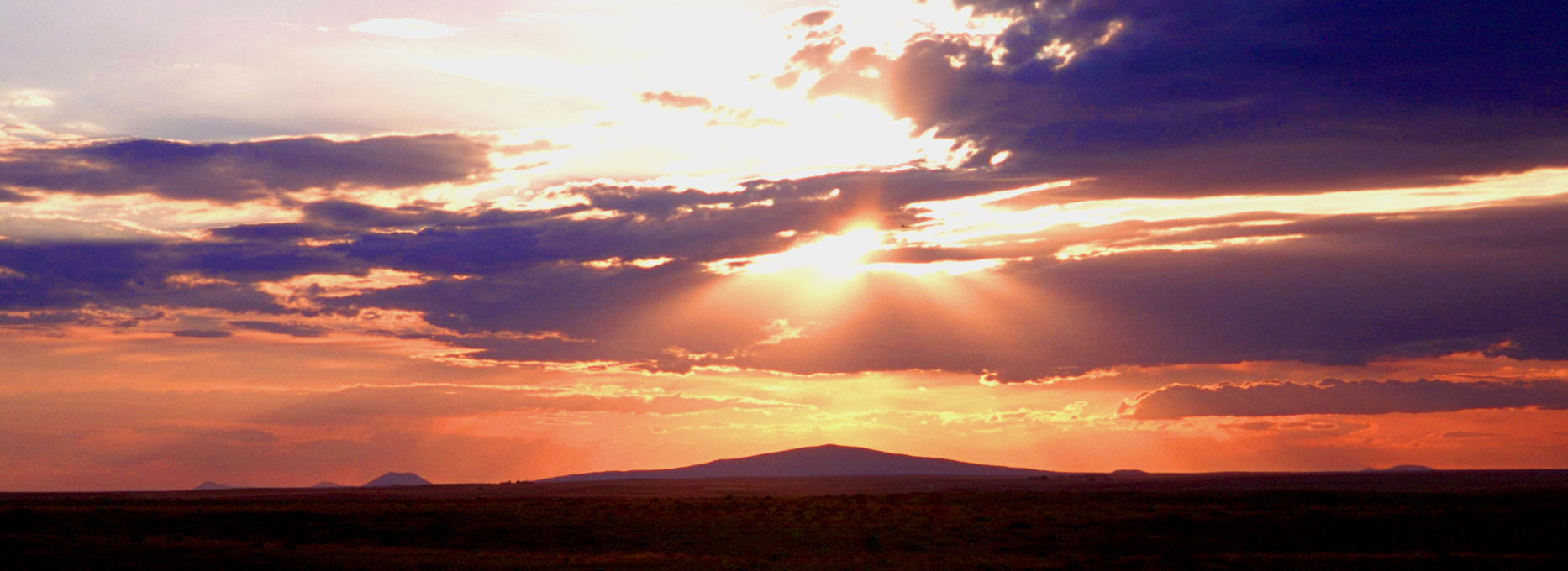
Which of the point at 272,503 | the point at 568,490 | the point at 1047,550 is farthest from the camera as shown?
the point at 568,490

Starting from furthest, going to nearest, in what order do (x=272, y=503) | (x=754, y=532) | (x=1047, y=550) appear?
(x=272, y=503) → (x=754, y=532) → (x=1047, y=550)

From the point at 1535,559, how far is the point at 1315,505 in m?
29.5

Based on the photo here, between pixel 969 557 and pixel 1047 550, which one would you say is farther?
pixel 1047 550

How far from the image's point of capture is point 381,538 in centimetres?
6341

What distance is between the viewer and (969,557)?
53.4 metres

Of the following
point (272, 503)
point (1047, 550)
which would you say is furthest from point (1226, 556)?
point (272, 503)

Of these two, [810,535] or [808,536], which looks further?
[810,535]

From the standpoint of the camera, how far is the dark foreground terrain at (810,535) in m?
51.4

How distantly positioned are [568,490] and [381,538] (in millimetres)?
78939

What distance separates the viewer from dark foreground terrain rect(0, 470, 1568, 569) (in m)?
51.4

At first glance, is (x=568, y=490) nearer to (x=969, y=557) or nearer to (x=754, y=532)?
(x=754, y=532)

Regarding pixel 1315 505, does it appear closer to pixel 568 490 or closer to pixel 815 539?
pixel 815 539

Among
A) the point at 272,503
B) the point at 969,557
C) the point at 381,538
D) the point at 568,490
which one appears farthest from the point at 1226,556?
the point at 568,490

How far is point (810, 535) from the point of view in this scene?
203 feet
